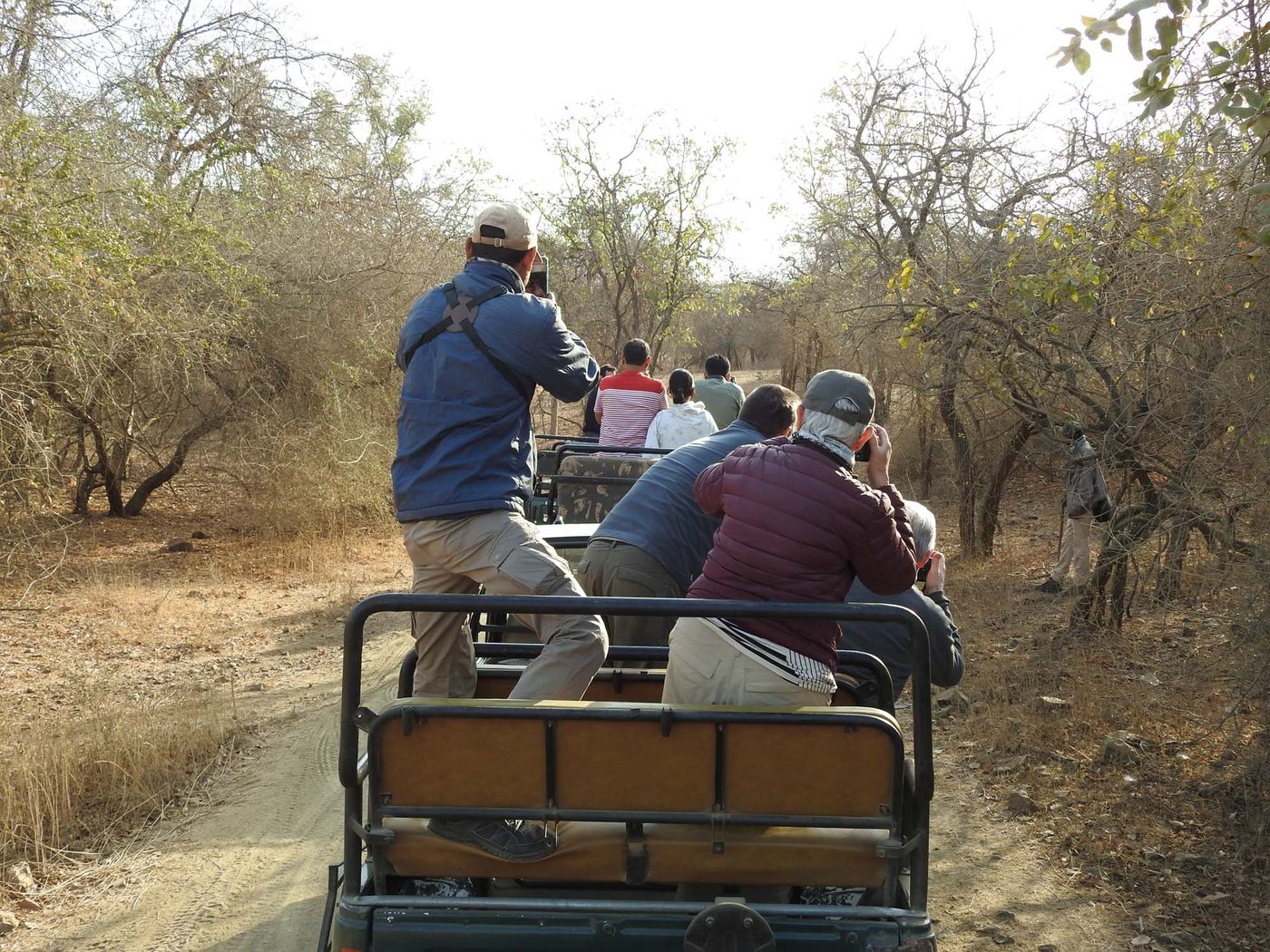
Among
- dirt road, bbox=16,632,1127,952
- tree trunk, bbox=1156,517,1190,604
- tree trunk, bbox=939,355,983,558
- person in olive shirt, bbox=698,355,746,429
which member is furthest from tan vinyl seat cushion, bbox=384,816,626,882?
tree trunk, bbox=939,355,983,558

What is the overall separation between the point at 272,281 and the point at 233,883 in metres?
9.99

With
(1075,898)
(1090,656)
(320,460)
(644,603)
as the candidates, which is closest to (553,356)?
(644,603)

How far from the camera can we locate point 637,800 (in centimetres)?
271

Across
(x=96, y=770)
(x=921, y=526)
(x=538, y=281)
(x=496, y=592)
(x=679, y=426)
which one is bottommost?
(x=96, y=770)

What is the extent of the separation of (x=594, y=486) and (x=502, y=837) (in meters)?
4.41

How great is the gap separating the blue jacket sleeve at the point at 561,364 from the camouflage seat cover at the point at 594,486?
10.8 feet

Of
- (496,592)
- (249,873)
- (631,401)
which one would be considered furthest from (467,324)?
(631,401)

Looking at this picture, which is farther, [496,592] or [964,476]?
[964,476]

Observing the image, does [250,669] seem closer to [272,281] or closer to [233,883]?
[233,883]

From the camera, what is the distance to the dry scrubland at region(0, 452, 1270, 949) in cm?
456

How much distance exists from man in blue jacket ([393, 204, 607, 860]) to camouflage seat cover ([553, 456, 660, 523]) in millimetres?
3350

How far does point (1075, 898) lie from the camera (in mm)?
4465

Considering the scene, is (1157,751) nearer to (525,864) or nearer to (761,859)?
(761,859)

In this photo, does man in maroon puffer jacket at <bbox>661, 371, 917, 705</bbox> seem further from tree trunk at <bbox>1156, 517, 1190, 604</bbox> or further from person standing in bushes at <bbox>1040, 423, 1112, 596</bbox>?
person standing in bushes at <bbox>1040, 423, 1112, 596</bbox>
